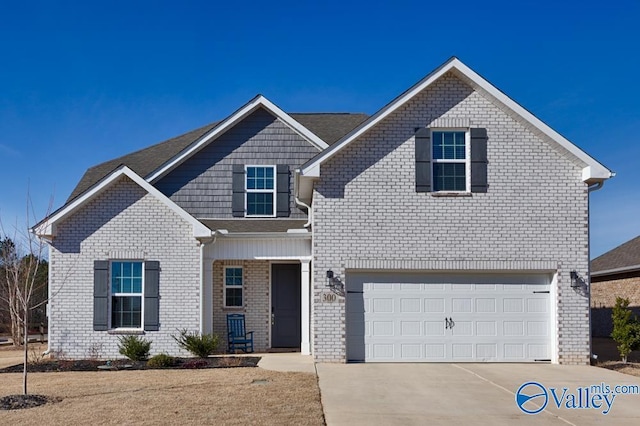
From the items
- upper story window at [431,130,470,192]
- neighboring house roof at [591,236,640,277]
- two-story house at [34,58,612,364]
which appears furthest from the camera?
neighboring house roof at [591,236,640,277]

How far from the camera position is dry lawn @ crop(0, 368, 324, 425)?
9094 mm

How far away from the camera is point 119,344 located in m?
16.3

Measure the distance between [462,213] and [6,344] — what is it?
18262mm

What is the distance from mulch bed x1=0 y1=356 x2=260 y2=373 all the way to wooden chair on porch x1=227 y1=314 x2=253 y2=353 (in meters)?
1.83

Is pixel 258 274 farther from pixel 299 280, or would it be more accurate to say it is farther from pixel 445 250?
pixel 445 250

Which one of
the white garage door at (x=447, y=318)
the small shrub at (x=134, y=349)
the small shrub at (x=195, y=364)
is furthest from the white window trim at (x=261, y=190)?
the small shrub at (x=195, y=364)

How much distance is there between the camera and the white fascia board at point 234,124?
1916 cm

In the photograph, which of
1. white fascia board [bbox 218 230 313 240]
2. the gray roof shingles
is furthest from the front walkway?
the gray roof shingles

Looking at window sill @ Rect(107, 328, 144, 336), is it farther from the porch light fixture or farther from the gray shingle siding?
the porch light fixture

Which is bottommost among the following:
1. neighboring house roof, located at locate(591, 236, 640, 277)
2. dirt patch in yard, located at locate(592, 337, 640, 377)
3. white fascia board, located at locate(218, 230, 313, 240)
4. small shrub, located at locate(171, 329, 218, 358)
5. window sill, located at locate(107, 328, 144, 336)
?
dirt patch in yard, located at locate(592, 337, 640, 377)

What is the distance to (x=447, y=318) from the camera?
50.1 ft

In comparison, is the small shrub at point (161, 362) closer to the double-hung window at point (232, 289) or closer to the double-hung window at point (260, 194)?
the double-hung window at point (232, 289)

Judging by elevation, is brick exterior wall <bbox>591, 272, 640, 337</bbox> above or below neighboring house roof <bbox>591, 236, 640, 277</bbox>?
below

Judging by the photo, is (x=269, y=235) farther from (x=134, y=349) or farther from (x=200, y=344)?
(x=134, y=349)
